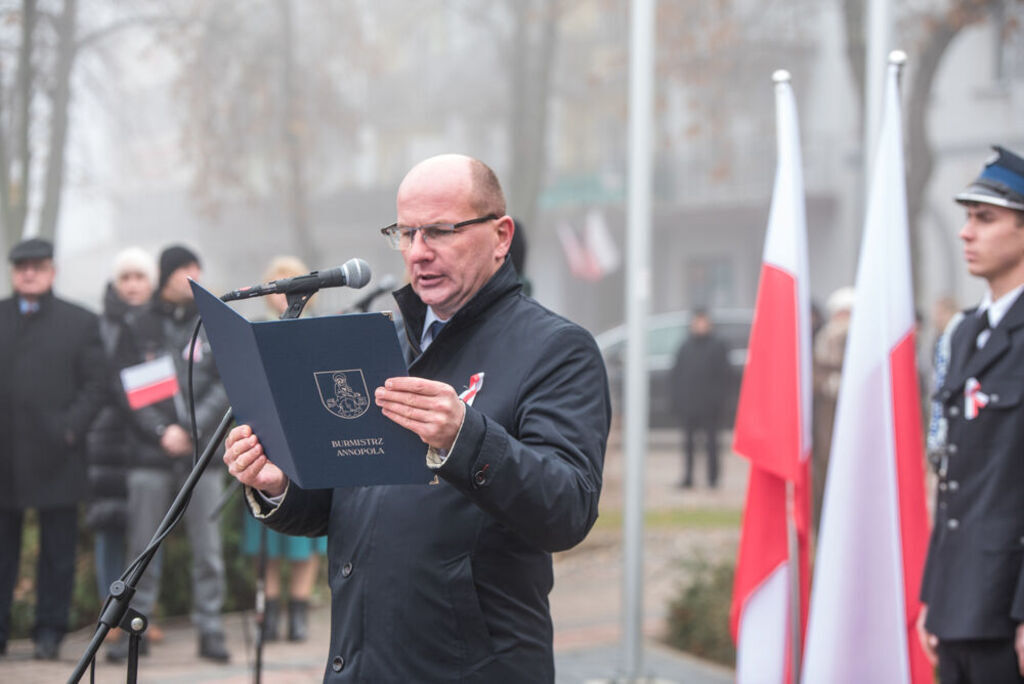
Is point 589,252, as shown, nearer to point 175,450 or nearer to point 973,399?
point 175,450

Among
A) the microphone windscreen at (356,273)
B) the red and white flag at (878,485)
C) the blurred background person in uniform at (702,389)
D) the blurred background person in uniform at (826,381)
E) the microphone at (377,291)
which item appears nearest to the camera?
the microphone windscreen at (356,273)

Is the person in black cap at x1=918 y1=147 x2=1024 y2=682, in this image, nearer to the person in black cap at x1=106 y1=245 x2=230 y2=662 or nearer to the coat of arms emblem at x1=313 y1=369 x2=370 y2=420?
the coat of arms emblem at x1=313 y1=369 x2=370 y2=420

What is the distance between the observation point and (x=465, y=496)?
2396 mm

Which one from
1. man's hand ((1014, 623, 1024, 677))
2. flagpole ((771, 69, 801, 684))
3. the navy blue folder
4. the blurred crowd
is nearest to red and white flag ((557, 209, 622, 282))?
the blurred crowd

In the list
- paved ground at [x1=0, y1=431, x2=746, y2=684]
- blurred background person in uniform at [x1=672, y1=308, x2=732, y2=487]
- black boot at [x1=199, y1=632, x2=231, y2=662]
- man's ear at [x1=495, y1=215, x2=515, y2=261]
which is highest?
man's ear at [x1=495, y1=215, x2=515, y2=261]

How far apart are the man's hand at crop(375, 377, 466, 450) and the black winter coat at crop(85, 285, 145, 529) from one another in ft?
15.3

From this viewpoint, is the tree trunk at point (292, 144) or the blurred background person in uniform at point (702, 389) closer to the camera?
the tree trunk at point (292, 144)

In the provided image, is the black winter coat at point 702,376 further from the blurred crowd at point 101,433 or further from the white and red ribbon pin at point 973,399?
the white and red ribbon pin at point 973,399

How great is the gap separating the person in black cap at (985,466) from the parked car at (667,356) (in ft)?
31.3

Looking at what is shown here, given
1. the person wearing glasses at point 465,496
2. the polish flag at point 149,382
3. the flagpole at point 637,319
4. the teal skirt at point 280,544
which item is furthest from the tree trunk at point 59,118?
the person wearing glasses at point 465,496

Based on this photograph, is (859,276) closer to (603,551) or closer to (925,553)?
(925,553)

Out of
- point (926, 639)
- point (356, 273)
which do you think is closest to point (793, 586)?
point (926, 639)

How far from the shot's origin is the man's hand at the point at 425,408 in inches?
85.0

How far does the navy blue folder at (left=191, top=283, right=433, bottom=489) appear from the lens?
221cm
